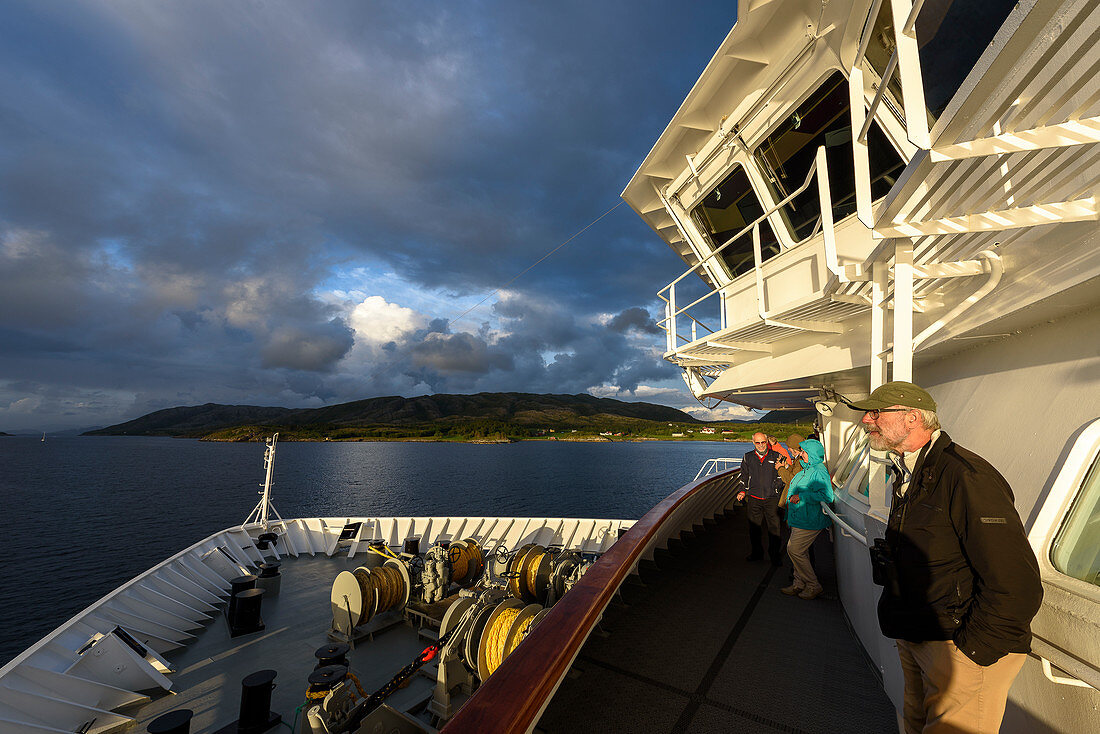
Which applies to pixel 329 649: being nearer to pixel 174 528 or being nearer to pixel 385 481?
pixel 174 528

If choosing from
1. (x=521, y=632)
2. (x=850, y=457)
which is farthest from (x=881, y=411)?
(x=850, y=457)

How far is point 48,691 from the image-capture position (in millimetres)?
4582

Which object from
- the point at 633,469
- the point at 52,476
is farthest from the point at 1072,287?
the point at 52,476

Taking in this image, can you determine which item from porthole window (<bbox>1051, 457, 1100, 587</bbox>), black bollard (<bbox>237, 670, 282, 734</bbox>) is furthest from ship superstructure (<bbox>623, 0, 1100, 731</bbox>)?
black bollard (<bbox>237, 670, 282, 734</bbox>)

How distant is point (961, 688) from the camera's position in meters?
1.57

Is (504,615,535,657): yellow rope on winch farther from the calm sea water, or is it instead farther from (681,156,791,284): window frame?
the calm sea water

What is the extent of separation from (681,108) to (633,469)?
61156mm

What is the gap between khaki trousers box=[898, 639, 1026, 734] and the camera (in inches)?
59.4

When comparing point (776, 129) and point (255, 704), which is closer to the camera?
point (255, 704)

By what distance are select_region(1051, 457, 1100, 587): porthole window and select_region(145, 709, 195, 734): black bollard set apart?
208 inches

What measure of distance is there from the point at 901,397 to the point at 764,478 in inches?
174

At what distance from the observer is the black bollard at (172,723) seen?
Result: 11.4 ft

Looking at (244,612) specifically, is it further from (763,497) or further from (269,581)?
(763,497)

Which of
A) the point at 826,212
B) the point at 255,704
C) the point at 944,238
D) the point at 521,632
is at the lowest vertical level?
the point at 255,704
